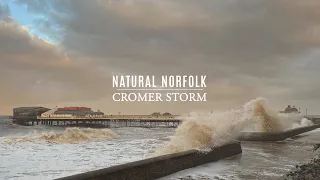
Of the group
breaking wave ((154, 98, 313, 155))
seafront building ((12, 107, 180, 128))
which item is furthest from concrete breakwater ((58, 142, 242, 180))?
seafront building ((12, 107, 180, 128))

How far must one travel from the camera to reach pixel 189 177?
10.0 metres

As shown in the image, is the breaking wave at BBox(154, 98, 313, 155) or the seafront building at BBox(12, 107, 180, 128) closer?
the breaking wave at BBox(154, 98, 313, 155)

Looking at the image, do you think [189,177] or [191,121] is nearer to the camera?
[189,177]

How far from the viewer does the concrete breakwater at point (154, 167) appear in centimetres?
815

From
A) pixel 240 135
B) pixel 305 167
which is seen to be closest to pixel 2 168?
pixel 305 167

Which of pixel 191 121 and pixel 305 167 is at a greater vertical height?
pixel 191 121

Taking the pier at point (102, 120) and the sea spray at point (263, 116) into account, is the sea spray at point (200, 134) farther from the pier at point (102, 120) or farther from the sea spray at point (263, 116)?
the pier at point (102, 120)

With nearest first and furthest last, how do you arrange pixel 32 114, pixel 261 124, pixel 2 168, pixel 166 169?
1. pixel 166 169
2. pixel 2 168
3. pixel 261 124
4. pixel 32 114

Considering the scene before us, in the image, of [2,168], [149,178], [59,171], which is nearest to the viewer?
[149,178]

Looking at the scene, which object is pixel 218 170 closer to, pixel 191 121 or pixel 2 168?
pixel 191 121

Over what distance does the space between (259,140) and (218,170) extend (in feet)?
44.0

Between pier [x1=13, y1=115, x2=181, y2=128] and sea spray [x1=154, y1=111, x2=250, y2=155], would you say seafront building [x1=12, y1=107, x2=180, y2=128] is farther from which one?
sea spray [x1=154, y1=111, x2=250, y2=155]

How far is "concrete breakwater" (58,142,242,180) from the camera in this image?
8.15 metres

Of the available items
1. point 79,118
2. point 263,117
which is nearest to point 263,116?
point 263,117
